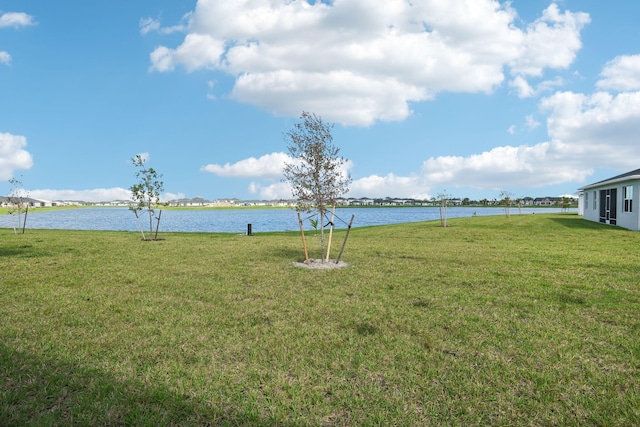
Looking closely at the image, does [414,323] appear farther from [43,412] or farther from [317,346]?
[43,412]

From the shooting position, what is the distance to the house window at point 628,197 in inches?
979

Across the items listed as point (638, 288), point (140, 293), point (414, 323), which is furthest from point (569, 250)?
point (140, 293)

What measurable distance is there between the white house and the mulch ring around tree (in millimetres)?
21830

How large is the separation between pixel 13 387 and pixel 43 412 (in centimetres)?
78

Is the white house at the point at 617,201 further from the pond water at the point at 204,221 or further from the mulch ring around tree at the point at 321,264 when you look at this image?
the mulch ring around tree at the point at 321,264

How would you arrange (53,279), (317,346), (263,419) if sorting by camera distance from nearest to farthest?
1. (263,419)
2. (317,346)
3. (53,279)

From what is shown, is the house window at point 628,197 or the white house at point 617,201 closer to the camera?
the white house at point 617,201

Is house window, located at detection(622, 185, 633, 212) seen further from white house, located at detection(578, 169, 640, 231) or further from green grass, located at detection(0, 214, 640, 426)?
green grass, located at detection(0, 214, 640, 426)

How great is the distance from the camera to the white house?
2403cm

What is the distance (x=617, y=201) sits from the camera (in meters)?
27.1

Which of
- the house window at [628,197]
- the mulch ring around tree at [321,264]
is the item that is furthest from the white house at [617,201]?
the mulch ring around tree at [321,264]

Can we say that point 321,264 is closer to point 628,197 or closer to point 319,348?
point 319,348

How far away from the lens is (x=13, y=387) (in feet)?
12.7

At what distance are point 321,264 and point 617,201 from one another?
26626 millimetres
